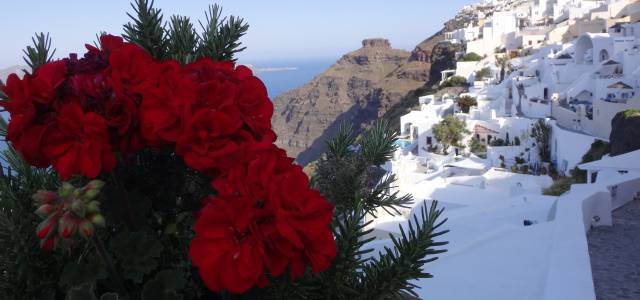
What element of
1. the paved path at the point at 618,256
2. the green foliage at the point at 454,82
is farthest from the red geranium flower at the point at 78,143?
the green foliage at the point at 454,82

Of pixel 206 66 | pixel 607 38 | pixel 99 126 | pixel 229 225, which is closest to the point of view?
pixel 229 225

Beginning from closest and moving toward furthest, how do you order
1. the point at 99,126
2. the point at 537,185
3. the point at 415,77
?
1. the point at 99,126
2. the point at 537,185
3. the point at 415,77

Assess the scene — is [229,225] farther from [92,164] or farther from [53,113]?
[53,113]

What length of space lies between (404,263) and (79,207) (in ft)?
1.98

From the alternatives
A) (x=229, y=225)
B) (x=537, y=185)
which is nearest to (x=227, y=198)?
(x=229, y=225)

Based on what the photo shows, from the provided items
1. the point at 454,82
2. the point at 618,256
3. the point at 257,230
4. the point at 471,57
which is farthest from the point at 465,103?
the point at 257,230

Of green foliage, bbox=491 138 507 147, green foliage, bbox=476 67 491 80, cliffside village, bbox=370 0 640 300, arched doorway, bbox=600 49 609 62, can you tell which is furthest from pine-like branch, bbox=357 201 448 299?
green foliage, bbox=476 67 491 80

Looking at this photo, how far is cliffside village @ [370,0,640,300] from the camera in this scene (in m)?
4.55

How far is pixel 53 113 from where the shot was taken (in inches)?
36.1

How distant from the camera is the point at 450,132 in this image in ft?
76.2

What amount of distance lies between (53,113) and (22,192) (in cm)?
26

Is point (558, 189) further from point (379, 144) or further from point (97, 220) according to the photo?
point (97, 220)

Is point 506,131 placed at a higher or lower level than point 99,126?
lower

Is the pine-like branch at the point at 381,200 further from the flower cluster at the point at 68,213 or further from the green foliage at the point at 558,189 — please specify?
the green foliage at the point at 558,189
